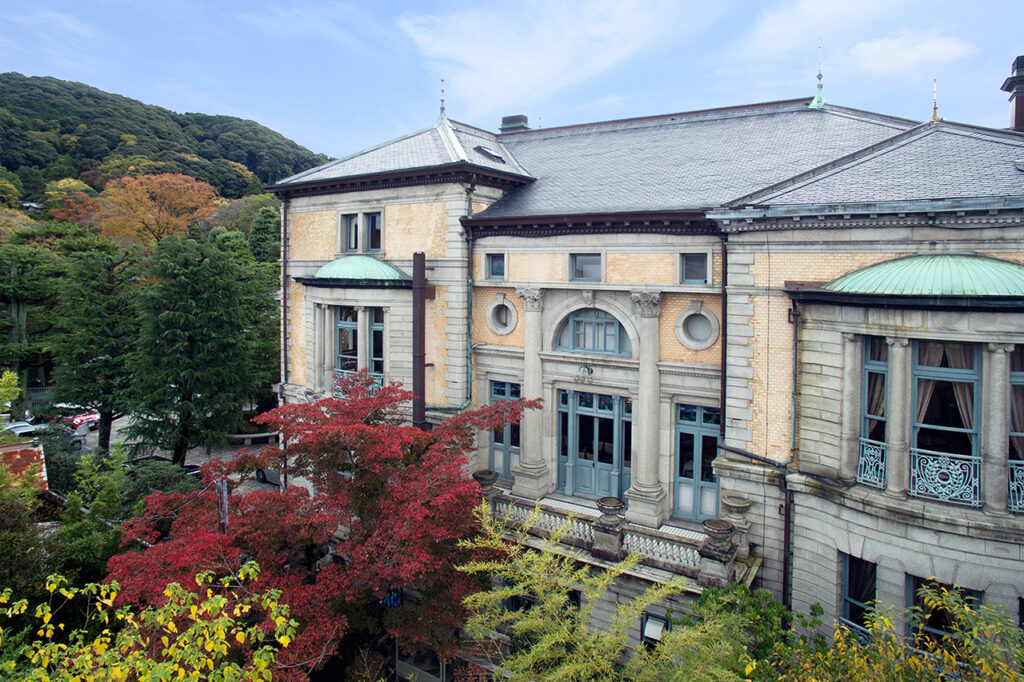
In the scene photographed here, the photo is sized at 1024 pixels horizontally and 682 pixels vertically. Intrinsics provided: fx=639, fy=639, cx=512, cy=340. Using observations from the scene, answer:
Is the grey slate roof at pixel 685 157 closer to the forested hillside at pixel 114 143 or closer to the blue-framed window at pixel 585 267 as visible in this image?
the blue-framed window at pixel 585 267

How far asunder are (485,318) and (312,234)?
8154 millimetres

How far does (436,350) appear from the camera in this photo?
21000 millimetres

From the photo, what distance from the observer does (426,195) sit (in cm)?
2072

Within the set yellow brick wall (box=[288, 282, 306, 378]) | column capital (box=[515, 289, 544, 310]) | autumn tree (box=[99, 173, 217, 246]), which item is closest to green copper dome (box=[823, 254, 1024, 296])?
column capital (box=[515, 289, 544, 310])

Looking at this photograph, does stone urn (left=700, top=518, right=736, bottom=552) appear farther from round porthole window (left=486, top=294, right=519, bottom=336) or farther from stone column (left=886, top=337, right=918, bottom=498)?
round porthole window (left=486, top=294, right=519, bottom=336)

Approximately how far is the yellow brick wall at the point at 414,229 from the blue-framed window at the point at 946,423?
534 inches

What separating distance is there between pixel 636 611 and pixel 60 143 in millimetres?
93482

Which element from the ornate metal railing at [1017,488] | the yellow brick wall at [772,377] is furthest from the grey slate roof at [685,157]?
the ornate metal railing at [1017,488]

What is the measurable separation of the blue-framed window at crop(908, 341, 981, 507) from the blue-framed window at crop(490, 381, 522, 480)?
36.8ft

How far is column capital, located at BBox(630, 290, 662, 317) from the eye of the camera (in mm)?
17517

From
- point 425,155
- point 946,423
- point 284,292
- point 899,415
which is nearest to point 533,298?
point 425,155

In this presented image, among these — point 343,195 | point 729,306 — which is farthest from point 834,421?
point 343,195

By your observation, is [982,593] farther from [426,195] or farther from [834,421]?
[426,195]

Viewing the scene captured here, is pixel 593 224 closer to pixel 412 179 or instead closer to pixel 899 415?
pixel 412 179
